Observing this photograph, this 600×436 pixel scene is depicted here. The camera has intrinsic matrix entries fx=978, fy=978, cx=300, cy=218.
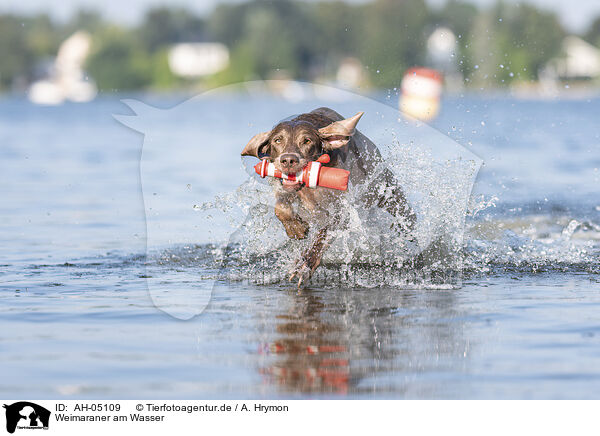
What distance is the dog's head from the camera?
25.3ft

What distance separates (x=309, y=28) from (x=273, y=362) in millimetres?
105703

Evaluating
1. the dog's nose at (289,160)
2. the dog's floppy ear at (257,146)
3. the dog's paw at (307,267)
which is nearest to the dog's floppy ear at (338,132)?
the dog's nose at (289,160)

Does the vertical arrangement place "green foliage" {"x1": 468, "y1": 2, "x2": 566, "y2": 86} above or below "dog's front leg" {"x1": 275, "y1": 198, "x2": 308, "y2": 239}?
above

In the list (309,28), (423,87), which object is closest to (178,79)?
(309,28)

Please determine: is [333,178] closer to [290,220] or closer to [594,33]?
[290,220]

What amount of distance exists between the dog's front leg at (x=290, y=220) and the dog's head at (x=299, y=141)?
8.4 inches

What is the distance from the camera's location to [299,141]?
7.80m

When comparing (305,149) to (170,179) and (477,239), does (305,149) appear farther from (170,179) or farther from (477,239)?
(170,179)

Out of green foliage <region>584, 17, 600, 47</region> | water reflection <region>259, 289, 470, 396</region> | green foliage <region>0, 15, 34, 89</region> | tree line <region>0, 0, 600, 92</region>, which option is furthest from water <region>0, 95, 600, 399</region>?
green foliage <region>0, 15, 34, 89</region>

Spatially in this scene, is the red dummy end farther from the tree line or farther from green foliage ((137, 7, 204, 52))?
green foliage ((137, 7, 204, 52))

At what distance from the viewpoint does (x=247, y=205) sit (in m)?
9.30

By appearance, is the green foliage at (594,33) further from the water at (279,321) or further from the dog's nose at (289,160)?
the dog's nose at (289,160)
